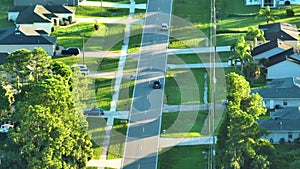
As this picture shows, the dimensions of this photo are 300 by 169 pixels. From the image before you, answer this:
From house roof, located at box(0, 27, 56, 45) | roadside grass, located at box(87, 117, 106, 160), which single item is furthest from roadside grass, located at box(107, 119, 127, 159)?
house roof, located at box(0, 27, 56, 45)

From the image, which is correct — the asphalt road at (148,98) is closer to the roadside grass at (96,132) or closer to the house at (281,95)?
the roadside grass at (96,132)

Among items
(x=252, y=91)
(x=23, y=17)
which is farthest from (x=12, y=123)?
(x=23, y=17)

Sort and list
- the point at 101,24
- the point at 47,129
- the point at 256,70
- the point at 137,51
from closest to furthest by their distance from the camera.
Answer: the point at 47,129 → the point at 256,70 → the point at 137,51 → the point at 101,24

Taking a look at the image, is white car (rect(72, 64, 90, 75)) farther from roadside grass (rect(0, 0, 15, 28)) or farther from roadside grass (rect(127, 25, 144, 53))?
roadside grass (rect(0, 0, 15, 28))

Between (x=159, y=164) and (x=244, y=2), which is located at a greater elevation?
(x=244, y=2)

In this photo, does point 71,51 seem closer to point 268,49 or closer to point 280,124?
point 268,49

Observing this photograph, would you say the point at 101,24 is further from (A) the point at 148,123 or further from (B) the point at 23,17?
(A) the point at 148,123

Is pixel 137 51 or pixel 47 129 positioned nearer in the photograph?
pixel 47 129
